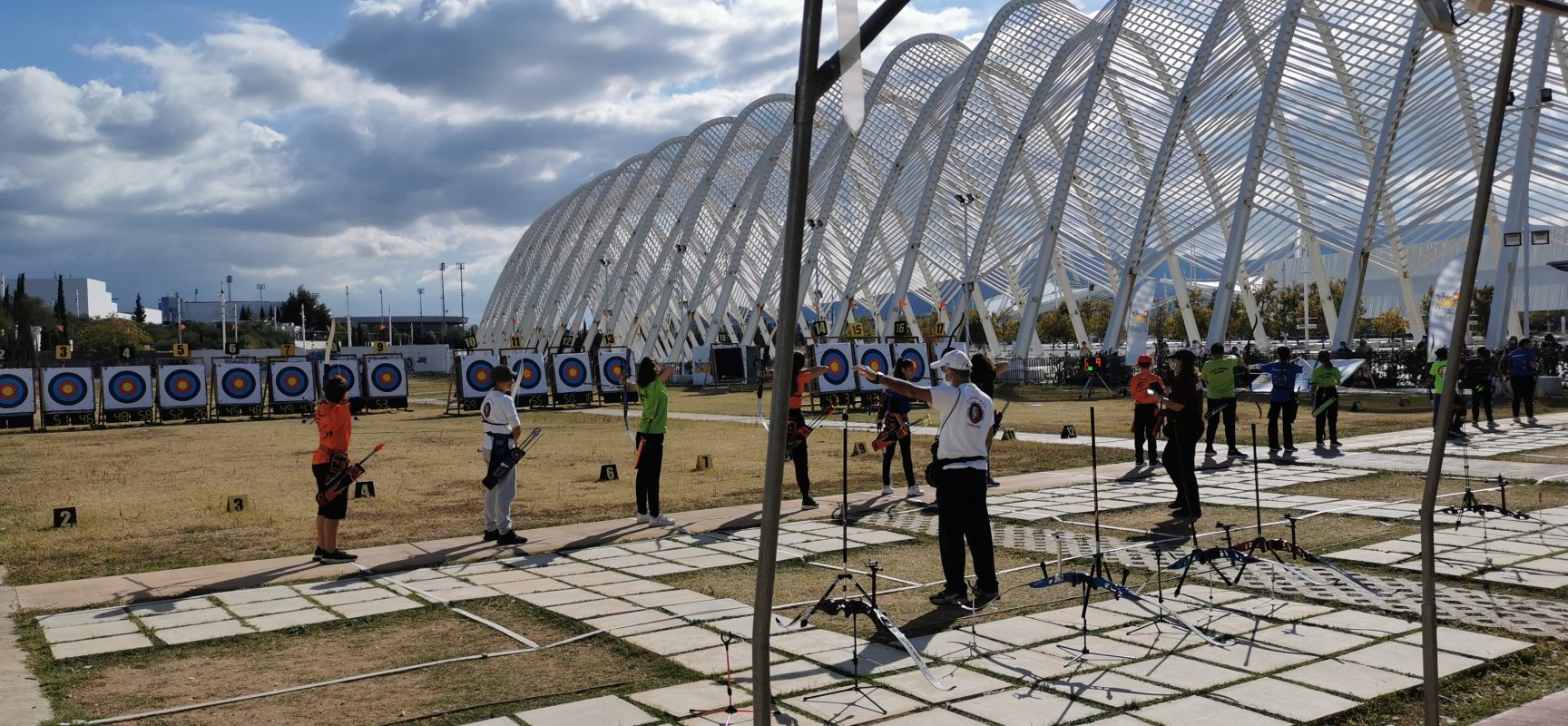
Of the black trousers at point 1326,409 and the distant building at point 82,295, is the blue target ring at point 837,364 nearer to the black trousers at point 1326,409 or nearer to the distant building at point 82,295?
the black trousers at point 1326,409

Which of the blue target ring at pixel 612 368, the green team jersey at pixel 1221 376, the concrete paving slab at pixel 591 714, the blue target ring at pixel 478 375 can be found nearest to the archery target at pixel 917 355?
the blue target ring at pixel 612 368

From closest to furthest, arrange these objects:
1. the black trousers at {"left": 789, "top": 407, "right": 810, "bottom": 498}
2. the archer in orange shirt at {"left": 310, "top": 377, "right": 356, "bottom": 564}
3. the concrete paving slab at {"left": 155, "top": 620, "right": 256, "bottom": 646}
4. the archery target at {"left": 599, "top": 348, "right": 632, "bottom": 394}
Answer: the concrete paving slab at {"left": 155, "top": 620, "right": 256, "bottom": 646} → the archer in orange shirt at {"left": 310, "top": 377, "right": 356, "bottom": 564} → the black trousers at {"left": 789, "top": 407, "right": 810, "bottom": 498} → the archery target at {"left": 599, "top": 348, "right": 632, "bottom": 394}

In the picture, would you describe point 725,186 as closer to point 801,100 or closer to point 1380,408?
point 1380,408

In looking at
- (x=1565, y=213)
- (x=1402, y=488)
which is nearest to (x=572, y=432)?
(x=1402, y=488)

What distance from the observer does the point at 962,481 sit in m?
7.65

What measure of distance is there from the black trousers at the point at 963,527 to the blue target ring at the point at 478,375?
3350 centimetres

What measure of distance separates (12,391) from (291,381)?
8118 millimetres

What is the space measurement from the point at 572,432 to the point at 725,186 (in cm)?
4990

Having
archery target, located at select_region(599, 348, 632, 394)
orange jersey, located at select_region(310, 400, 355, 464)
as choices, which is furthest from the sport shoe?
archery target, located at select_region(599, 348, 632, 394)

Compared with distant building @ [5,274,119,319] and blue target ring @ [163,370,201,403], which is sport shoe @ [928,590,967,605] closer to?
blue target ring @ [163,370,201,403]

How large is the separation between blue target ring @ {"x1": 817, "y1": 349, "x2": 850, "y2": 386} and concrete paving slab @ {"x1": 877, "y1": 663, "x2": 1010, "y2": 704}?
92.8 feet

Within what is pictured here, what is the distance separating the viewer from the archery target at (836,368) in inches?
1363

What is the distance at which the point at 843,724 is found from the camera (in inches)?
204

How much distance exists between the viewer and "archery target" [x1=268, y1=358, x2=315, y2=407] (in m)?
38.8
